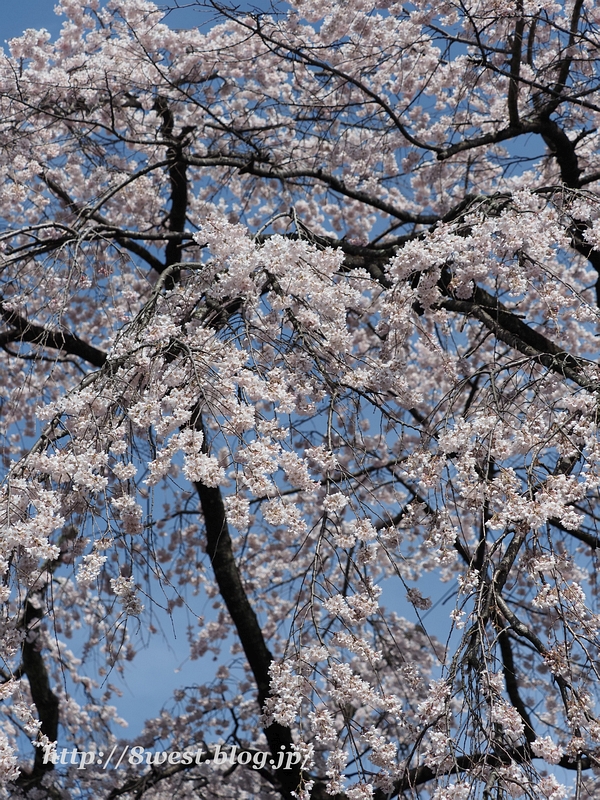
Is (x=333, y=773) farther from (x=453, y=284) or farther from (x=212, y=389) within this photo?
(x=453, y=284)

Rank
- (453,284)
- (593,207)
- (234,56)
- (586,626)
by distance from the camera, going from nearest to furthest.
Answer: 1. (586,626)
2. (453,284)
3. (593,207)
4. (234,56)

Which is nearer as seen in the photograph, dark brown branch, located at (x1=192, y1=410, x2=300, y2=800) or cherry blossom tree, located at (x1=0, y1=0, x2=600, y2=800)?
cherry blossom tree, located at (x1=0, y1=0, x2=600, y2=800)

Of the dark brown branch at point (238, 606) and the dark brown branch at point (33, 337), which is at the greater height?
the dark brown branch at point (33, 337)

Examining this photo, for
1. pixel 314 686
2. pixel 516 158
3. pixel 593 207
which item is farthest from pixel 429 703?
pixel 516 158

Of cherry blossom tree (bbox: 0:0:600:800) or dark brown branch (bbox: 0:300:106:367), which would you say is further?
dark brown branch (bbox: 0:300:106:367)

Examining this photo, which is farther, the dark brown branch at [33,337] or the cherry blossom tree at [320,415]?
the dark brown branch at [33,337]

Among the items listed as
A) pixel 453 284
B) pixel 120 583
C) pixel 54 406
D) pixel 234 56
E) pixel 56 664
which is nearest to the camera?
pixel 120 583

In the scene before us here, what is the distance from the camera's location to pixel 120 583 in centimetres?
341

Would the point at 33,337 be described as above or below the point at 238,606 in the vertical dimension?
above

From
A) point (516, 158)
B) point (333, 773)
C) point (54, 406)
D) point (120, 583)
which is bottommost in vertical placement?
point (333, 773)

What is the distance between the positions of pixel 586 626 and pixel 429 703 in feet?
2.13

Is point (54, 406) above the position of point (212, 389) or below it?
above

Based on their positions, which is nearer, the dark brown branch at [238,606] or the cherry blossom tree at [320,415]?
the cherry blossom tree at [320,415]

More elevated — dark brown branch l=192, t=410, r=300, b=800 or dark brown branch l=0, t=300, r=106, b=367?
dark brown branch l=0, t=300, r=106, b=367
